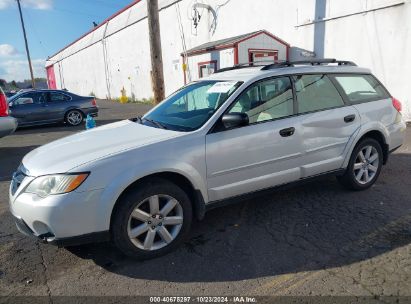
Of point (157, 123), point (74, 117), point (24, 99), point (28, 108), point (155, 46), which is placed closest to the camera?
point (157, 123)

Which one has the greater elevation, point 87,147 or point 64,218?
point 87,147

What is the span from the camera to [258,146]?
11.2ft

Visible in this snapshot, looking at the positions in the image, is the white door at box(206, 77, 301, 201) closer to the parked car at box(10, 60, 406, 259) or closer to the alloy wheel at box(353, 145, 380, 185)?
the parked car at box(10, 60, 406, 259)

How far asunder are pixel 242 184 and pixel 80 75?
3913cm

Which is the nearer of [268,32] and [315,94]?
[315,94]

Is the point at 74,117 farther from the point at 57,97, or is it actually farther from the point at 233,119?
the point at 233,119

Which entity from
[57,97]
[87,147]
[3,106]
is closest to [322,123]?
[87,147]

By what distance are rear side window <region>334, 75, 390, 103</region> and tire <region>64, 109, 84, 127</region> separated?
10580mm

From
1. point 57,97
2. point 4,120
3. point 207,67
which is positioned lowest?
point 4,120

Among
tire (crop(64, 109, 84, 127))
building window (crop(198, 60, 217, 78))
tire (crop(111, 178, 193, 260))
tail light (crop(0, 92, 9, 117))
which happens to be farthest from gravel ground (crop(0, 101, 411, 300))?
building window (crop(198, 60, 217, 78))

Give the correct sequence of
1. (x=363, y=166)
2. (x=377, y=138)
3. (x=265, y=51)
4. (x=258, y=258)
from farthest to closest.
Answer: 1. (x=265, y=51)
2. (x=377, y=138)
3. (x=363, y=166)
4. (x=258, y=258)

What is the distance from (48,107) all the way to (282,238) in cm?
1104

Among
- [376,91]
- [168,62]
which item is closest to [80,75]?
[168,62]

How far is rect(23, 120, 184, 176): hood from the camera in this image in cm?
286
